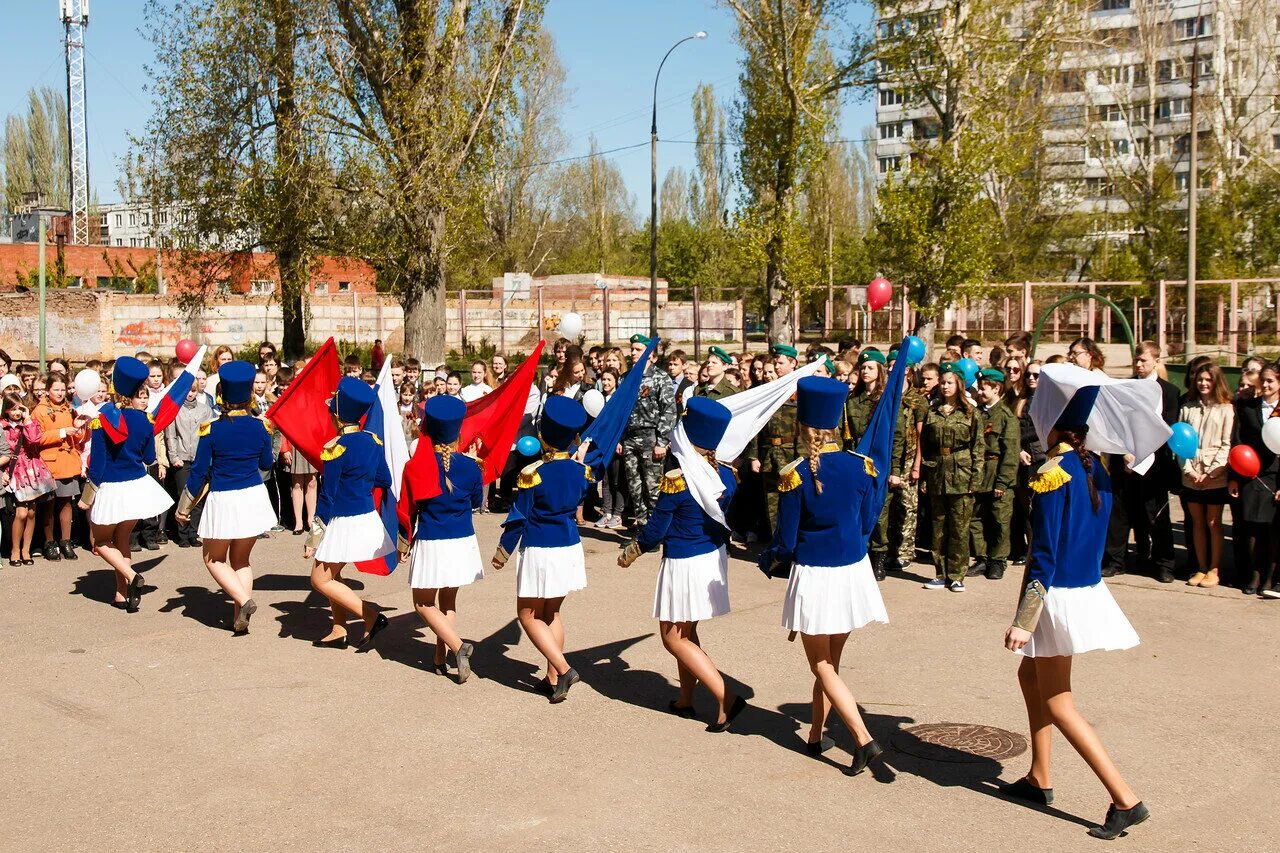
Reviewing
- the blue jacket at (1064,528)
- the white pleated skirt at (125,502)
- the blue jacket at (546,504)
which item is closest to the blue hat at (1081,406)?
the blue jacket at (1064,528)

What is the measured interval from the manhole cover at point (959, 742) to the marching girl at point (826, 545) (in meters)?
0.35

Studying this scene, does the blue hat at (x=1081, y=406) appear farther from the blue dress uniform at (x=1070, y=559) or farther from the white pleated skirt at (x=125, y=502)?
the white pleated skirt at (x=125, y=502)

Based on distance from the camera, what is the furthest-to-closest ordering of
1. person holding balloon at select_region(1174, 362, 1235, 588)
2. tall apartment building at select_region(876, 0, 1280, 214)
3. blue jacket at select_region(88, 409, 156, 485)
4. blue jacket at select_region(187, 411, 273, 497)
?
tall apartment building at select_region(876, 0, 1280, 214) < person holding balloon at select_region(1174, 362, 1235, 588) < blue jacket at select_region(88, 409, 156, 485) < blue jacket at select_region(187, 411, 273, 497)

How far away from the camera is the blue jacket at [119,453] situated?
971cm

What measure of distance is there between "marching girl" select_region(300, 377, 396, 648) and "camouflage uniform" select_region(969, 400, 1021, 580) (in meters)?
5.20

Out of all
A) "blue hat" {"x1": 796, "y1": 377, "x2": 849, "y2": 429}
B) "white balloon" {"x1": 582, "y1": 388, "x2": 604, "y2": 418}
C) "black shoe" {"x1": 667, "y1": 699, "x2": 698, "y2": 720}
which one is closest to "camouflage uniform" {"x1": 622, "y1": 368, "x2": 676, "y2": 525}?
"white balloon" {"x1": 582, "y1": 388, "x2": 604, "y2": 418}

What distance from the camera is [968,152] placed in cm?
2681

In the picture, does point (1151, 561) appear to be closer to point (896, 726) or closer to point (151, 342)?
point (896, 726)

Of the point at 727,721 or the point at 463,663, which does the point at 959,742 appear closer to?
the point at 727,721

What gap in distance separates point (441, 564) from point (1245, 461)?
6.44m

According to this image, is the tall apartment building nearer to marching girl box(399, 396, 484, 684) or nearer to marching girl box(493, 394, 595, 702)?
marching girl box(399, 396, 484, 684)

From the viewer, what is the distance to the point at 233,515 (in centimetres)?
895

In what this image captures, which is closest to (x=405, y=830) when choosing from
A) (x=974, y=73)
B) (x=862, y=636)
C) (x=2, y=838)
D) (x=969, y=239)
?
(x=2, y=838)

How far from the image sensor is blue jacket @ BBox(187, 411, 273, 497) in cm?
905
